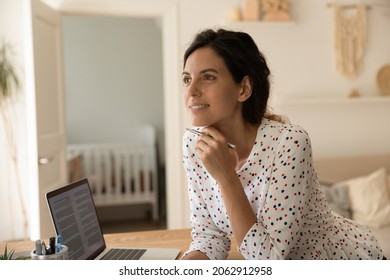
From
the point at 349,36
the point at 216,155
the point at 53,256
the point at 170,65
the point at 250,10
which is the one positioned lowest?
the point at 53,256

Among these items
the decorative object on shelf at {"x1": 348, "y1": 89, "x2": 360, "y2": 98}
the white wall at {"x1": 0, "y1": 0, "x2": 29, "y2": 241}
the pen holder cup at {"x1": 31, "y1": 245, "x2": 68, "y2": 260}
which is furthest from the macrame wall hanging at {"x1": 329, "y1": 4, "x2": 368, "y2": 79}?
the pen holder cup at {"x1": 31, "y1": 245, "x2": 68, "y2": 260}

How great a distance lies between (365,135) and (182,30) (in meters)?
1.05

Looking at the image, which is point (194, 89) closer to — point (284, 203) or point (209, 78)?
point (209, 78)

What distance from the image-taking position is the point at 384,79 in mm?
2299

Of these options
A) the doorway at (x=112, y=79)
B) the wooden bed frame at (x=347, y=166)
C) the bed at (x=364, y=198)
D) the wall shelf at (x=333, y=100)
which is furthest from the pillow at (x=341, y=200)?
the doorway at (x=112, y=79)

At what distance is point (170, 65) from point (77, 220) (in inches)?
60.2

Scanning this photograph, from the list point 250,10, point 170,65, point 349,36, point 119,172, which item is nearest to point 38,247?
point 170,65

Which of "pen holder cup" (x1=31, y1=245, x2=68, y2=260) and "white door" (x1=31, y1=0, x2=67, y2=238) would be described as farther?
Result: "white door" (x1=31, y1=0, x2=67, y2=238)

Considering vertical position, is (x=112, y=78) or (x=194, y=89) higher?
(x=112, y=78)

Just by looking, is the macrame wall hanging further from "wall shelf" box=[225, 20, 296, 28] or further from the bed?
the bed

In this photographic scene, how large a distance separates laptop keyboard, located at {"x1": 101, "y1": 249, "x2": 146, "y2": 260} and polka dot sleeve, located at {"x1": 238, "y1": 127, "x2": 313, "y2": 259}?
197 millimetres

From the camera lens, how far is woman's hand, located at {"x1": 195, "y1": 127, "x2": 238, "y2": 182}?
0.63m

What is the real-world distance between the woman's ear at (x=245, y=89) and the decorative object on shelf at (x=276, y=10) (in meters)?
1.54

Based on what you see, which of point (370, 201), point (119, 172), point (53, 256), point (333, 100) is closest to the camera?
point (53, 256)
